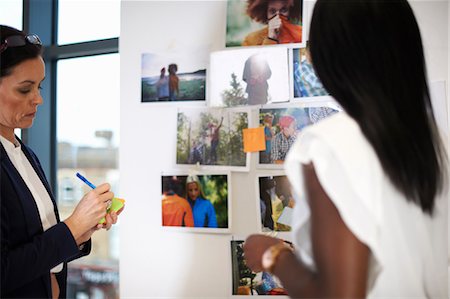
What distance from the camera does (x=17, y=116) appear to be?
4.07 ft

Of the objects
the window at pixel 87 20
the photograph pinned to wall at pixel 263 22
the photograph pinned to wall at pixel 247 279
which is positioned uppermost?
the window at pixel 87 20

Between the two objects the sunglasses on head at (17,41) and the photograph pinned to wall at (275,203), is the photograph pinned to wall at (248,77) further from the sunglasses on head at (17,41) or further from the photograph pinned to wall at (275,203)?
the sunglasses on head at (17,41)

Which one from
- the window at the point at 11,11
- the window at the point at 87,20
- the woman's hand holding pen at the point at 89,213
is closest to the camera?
the woman's hand holding pen at the point at 89,213

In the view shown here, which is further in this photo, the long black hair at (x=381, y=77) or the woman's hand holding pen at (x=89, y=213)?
the woman's hand holding pen at (x=89, y=213)

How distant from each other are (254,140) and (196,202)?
33cm

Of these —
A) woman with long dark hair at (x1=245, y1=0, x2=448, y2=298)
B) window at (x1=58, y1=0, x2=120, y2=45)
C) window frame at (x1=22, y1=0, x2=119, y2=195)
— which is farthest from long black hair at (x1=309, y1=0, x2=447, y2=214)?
window frame at (x1=22, y1=0, x2=119, y2=195)

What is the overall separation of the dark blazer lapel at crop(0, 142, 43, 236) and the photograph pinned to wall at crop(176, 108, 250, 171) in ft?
2.10

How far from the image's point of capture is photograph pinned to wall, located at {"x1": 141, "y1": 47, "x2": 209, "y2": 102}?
5.47 feet

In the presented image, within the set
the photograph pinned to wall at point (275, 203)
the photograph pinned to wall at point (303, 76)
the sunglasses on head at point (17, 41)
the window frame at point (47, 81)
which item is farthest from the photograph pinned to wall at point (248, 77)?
the window frame at point (47, 81)

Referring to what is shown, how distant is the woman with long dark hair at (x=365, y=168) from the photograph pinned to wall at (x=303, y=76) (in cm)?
72

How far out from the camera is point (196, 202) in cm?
165

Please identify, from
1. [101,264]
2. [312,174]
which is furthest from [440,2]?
[101,264]

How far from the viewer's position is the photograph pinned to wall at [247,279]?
5.13 feet

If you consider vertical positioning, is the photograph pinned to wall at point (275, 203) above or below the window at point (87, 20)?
below
